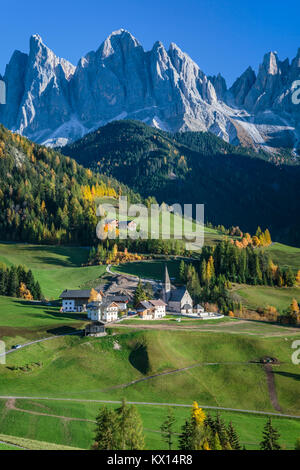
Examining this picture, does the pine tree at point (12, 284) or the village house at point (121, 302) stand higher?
the pine tree at point (12, 284)

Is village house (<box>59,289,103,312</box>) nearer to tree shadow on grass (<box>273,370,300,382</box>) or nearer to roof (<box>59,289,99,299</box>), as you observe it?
roof (<box>59,289,99,299</box>)

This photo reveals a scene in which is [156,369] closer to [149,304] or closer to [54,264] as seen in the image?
[149,304]

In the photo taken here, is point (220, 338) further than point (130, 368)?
Yes

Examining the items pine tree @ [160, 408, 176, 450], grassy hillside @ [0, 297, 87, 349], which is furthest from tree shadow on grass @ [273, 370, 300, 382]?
grassy hillside @ [0, 297, 87, 349]

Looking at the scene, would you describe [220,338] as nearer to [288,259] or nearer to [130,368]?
[130,368]

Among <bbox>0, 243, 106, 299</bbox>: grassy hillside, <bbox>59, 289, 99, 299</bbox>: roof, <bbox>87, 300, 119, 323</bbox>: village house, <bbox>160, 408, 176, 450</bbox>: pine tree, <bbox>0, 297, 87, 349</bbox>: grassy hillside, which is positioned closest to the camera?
<bbox>160, 408, 176, 450</bbox>: pine tree

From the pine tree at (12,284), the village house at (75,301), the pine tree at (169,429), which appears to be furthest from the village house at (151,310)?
the pine tree at (169,429)

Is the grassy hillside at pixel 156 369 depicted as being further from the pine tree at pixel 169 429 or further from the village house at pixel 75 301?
the village house at pixel 75 301

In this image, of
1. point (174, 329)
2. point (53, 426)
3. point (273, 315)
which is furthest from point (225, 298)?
point (53, 426)
